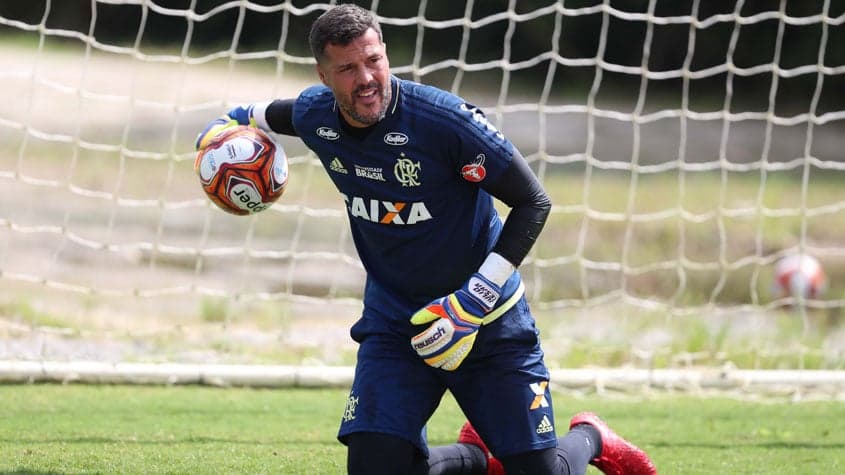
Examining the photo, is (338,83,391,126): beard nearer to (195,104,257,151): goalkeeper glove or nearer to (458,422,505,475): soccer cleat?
(195,104,257,151): goalkeeper glove

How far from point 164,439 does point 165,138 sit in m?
7.36

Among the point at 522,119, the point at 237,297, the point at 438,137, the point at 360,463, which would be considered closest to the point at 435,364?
the point at 360,463

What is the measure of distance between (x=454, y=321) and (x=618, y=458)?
107cm

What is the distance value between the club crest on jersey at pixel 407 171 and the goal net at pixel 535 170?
2463 millimetres

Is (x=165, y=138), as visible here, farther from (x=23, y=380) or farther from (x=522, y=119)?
(x=23, y=380)

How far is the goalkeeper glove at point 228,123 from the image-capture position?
3924 mm

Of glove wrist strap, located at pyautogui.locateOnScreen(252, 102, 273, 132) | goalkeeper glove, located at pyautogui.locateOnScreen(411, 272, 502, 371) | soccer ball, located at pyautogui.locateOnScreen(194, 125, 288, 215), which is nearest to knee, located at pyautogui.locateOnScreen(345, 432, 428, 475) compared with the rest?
goalkeeper glove, located at pyautogui.locateOnScreen(411, 272, 502, 371)

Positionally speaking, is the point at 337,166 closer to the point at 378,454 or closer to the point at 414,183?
the point at 414,183

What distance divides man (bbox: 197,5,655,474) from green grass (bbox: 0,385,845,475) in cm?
84

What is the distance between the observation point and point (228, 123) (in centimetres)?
399

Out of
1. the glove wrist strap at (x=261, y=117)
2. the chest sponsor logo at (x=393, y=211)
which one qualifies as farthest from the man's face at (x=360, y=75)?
the glove wrist strap at (x=261, y=117)

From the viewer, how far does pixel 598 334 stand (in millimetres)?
6918

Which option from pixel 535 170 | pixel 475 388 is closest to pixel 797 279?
pixel 535 170

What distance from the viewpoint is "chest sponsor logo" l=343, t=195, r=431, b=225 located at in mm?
3609
